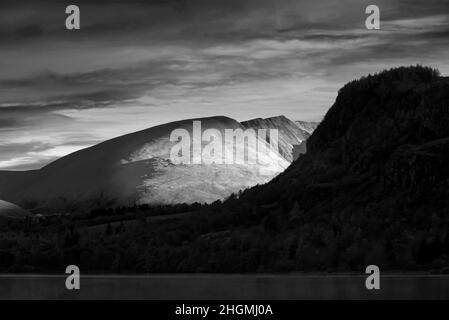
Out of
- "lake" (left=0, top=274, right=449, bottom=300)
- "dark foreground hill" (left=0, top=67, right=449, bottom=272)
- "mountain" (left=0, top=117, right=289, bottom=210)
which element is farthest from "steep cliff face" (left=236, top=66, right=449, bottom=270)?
"mountain" (left=0, top=117, right=289, bottom=210)

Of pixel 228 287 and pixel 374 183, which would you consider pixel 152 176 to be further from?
pixel 228 287

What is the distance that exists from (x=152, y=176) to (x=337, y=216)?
104 m

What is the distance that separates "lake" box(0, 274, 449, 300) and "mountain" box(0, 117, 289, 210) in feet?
396

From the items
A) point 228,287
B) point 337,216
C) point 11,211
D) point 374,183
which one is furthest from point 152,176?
point 228,287

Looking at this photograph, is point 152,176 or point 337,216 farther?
point 152,176

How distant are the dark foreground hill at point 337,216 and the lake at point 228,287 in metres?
23.0

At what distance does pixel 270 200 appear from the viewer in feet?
263

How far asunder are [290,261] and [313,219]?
10.4 meters

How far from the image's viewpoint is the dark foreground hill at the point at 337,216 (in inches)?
2283

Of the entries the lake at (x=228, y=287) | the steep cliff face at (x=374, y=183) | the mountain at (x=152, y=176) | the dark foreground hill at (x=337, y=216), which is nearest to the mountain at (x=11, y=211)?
the mountain at (x=152, y=176)

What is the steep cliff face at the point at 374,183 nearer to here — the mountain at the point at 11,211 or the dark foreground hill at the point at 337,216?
the dark foreground hill at the point at 337,216

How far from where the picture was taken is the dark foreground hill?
5800 cm

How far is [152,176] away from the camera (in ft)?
549
